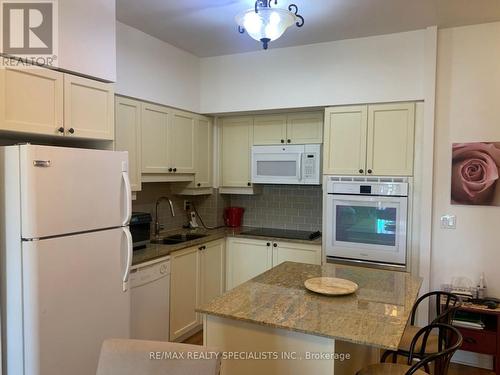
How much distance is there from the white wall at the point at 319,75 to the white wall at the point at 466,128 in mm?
235

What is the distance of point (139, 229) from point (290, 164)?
5.29 ft

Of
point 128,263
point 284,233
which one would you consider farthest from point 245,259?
point 128,263

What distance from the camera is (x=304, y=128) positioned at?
3914 mm

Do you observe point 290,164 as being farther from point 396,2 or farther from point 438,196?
point 396,2

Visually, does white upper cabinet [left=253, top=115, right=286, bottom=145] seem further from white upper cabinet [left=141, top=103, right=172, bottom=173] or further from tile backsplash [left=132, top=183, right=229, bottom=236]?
white upper cabinet [left=141, top=103, right=172, bottom=173]

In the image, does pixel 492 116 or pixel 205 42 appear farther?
pixel 205 42

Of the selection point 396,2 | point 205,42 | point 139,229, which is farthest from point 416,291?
point 205,42

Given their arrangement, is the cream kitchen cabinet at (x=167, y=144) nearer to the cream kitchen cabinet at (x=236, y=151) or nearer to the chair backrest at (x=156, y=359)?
the cream kitchen cabinet at (x=236, y=151)

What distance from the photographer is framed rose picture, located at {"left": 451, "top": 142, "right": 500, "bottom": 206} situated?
2.98m

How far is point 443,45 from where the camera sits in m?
3.11

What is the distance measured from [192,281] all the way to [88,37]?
2191 mm

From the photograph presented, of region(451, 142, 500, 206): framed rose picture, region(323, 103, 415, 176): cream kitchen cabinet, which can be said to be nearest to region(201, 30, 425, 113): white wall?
region(323, 103, 415, 176): cream kitchen cabinet

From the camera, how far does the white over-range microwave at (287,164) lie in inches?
149

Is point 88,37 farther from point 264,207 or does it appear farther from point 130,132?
point 264,207
